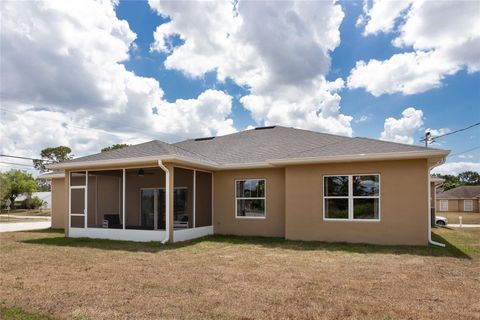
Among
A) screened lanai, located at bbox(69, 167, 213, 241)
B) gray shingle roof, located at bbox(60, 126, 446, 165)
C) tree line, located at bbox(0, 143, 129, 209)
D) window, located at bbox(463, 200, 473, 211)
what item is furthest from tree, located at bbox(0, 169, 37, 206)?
window, located at bbox(463, 200, 473, 211)

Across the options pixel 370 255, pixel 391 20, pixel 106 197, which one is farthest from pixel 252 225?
pixel 391 20

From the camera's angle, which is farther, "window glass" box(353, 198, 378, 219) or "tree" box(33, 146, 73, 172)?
"tree" box(33, 146, 73, 172)

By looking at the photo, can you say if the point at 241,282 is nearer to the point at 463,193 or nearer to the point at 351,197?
the point at 351,197

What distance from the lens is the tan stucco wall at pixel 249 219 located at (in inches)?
517

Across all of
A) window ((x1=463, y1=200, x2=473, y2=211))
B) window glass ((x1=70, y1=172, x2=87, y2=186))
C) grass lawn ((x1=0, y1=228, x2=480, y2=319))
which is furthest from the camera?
window ((x1=463, y1=200, x2=473, y2=211))

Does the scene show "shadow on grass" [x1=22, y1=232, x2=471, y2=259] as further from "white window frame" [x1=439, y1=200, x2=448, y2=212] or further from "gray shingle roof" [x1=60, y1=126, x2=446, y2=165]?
"white window frame" [x1=439, y1=200, x2=448, y2=212]

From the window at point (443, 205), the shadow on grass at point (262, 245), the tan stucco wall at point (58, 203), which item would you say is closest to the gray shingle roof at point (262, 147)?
the shadow on grass at point (262, 245)

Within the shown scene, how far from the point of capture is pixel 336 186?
457 inches

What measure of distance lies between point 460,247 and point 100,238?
12.1 meters

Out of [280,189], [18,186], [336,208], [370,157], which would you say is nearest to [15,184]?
[18,186]

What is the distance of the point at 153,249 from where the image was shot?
10.3 m

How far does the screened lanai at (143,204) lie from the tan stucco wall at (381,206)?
3.70 meters

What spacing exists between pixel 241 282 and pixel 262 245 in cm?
487

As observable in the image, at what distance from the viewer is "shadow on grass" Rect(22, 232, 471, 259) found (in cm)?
970
